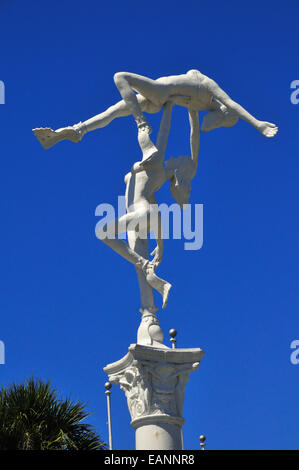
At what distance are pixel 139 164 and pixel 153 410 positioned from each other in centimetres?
411

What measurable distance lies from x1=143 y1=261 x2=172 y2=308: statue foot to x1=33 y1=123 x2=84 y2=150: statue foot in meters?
Answer: 2.62

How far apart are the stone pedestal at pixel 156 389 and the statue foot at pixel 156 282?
2.75 ft

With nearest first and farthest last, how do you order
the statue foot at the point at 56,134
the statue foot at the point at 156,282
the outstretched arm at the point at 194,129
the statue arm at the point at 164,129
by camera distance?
the statue foot at the point at 156,282 < the statue foot at the point at 56,134 < the statue arm at the point at 164,129 < the outstretched arm at the point at 194,129

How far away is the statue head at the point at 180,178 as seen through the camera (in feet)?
52.3

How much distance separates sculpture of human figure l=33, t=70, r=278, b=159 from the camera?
15.7 meters

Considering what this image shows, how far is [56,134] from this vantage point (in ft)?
51.6

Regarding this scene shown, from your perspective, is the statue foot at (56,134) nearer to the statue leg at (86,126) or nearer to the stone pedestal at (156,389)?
the statue leg at (86,126)

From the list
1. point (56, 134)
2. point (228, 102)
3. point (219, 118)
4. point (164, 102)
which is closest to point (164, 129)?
point (164, 102)

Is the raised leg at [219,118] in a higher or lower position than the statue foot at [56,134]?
higher

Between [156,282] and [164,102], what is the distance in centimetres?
333

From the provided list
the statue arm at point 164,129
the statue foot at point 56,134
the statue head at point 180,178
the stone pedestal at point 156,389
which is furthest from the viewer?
the statue head at point 180,178

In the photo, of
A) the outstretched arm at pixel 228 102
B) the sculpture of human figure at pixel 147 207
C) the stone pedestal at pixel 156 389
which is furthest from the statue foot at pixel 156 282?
the outstretched arm at pixel 228 102

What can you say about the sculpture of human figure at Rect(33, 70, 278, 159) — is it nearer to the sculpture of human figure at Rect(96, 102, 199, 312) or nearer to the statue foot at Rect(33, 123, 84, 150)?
the statue foot at Rect(33, 123, 84, 150)

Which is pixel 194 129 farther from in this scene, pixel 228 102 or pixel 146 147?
pixel 146 147
